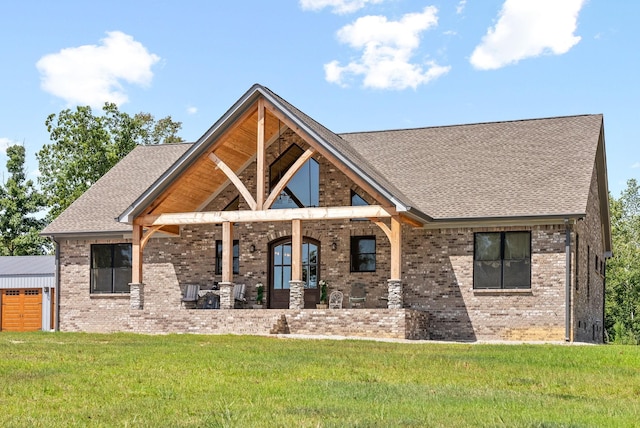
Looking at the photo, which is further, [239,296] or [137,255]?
[239,296]

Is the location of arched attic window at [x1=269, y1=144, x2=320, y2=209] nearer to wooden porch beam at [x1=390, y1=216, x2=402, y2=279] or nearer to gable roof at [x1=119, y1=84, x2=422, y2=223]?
gable roof at [x1=119, y1=84, x2=422, y2=223]

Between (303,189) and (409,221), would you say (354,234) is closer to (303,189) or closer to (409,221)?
(303,189)

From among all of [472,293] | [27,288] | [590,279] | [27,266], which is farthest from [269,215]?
[27,266]

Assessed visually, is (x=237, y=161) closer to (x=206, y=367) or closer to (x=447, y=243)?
(x=447, y=243)

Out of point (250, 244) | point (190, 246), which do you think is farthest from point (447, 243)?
point (190, 246)

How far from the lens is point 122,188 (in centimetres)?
3041

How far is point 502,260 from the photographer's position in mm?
23828

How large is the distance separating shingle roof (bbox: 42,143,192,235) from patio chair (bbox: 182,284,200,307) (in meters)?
2.56

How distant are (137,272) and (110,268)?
315cm

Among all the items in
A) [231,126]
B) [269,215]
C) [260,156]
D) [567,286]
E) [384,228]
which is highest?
[231,126]

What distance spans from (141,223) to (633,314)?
99.3 ft

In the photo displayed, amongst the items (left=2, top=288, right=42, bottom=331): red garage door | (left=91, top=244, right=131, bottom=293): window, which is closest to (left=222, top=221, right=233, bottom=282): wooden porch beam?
(left=91, top=244, right=131, bottom=293): window

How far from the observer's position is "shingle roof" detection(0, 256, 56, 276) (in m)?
33.3

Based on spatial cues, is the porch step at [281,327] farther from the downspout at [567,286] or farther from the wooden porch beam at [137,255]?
the downspout at [567,286]
